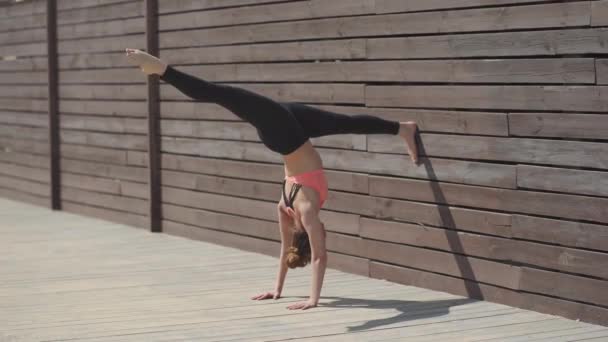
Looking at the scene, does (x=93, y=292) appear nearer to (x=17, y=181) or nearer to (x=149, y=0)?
(x=149, y=0)

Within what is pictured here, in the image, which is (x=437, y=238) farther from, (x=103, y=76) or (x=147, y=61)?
(x=103, y=76)

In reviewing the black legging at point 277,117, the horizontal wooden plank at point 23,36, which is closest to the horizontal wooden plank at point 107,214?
the horizontal wooden plank at point 23,36

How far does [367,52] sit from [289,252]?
1.58 metres

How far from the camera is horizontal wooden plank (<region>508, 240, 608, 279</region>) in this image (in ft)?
18.7

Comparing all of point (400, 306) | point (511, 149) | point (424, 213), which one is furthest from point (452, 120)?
point (400, 306)

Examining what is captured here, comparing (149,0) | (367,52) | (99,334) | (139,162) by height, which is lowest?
(99,334)

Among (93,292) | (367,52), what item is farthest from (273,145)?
(93,292)

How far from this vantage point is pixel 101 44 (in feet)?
34.9

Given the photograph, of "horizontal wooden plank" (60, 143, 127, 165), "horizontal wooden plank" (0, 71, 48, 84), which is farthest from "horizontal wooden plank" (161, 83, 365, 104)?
"horizontal wooden plank" (0, 71, 48, 84)

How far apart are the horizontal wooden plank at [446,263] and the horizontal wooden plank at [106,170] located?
11.2ft

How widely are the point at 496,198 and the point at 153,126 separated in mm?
4269

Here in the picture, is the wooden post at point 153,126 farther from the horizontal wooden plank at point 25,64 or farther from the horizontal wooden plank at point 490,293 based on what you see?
the horizontal wooden plank at point 490,293

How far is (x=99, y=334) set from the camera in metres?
5.73

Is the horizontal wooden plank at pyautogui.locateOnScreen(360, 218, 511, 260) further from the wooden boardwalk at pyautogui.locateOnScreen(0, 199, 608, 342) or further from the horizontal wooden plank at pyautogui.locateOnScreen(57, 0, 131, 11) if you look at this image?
the horizontal wooden plank at pyautogui.locateOnScreen(57, 0, 131, 11)
